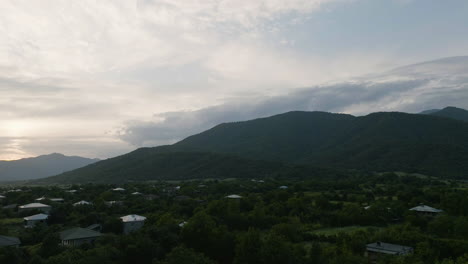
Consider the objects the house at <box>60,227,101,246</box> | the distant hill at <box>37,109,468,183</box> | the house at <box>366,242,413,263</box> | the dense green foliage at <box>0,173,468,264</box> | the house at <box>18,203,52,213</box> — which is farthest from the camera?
the distant hill at <box>37,109,468,183</box>

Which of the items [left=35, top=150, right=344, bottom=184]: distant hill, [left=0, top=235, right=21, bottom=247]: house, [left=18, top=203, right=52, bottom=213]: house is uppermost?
[left=35, top=150, right=344, bottom=184]: distant hill

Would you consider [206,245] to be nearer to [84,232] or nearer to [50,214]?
[84,232]

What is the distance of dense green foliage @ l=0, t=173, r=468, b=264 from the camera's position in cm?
2078

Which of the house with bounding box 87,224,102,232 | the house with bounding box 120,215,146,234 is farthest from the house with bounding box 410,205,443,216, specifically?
the house with bounding box 87,224,102,232

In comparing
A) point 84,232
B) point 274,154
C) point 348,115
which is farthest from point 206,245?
point 348,115

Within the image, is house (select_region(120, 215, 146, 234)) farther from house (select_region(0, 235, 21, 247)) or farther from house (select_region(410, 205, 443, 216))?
house (select_region(410, 205, 443, 216))

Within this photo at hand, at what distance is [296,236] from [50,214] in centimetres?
2549

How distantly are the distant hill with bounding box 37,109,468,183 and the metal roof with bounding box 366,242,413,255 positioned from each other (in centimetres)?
6603

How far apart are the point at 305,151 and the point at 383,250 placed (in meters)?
122

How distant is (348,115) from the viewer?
177000mm

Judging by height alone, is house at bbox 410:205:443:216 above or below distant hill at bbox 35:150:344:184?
below

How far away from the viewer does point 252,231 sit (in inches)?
861

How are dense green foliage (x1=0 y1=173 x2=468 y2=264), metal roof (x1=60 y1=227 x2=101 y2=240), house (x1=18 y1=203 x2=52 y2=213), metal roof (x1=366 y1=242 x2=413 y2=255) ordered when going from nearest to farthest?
dense green foliage (x1=0 y1=173 x2=468 y2=264) → metal roof (x1=366 y1=242 x2=413 y2=255) → metal roof (x1=60 y1=227 x2=101 y2=240) → house (x1=18 y1=203 x2=52 y2=213)

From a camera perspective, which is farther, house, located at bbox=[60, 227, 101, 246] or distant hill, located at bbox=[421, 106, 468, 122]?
distant hill, located at bbox=[421, 106, 468, 122]
